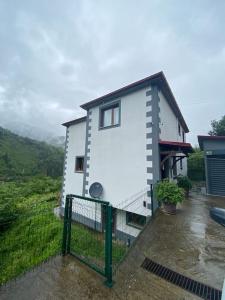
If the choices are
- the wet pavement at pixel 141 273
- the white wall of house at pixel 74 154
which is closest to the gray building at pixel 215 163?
the wet pavement at pixel 141 273

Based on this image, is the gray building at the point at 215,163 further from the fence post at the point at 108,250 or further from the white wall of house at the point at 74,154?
the fence post at the point at 108,250

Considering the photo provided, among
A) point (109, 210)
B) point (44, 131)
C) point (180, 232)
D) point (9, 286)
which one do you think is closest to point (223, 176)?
point (180, 232)

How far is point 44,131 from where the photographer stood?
135 m

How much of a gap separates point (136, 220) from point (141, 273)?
15.2 feet

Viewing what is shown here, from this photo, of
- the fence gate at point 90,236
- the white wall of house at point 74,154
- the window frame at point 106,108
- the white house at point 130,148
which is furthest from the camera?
the white wall of house at point 74,154

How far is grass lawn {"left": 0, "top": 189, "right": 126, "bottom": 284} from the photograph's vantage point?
5711mm

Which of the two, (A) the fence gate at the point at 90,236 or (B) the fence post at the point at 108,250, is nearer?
(B) the fence post at the point at 108,250

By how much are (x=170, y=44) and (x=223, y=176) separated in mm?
10110

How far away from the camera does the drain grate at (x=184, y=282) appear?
2.04 meters

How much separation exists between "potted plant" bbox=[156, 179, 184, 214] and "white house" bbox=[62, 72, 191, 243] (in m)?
0.51

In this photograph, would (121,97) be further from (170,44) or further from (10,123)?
(10,123)

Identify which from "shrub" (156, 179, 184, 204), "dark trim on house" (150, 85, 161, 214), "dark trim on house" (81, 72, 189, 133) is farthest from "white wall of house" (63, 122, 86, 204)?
"shrub" (156, 179, 184, 204)

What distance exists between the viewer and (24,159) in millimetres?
33250

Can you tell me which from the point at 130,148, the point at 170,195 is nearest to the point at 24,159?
the point at 130,148
